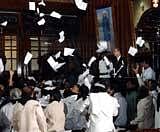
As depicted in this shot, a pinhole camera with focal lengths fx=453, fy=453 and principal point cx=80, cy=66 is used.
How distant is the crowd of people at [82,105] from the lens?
23.1 feet

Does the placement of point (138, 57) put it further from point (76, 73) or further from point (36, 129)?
point (36, 129)

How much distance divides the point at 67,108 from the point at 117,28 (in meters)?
5.36

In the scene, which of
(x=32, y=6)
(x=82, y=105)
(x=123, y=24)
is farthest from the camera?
(x=123, y=24)

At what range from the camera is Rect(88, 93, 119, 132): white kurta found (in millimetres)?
7195

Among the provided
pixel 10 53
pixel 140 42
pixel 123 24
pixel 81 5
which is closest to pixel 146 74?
pixel 140 42

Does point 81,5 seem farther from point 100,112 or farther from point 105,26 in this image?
point 100,112

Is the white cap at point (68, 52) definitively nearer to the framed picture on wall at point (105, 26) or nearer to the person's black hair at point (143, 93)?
the framed picture on wall at point (105, 26)

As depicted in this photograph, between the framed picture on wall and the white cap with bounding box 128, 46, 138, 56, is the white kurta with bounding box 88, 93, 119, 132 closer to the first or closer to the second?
the white cap with bounding box 128, 46, 138, 56

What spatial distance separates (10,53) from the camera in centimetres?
1274

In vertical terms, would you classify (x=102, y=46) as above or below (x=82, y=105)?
above

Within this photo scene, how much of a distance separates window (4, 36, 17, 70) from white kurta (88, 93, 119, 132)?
5853mm

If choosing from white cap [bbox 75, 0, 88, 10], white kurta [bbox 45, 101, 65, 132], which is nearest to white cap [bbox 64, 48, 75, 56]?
white cap [bbox 75, 0, 88, 10]

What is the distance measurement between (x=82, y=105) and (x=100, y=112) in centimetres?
61

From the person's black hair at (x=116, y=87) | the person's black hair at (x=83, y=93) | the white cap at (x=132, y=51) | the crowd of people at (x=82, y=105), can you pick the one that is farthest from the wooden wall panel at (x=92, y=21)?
the person's black hair at (x=83, y=93)
